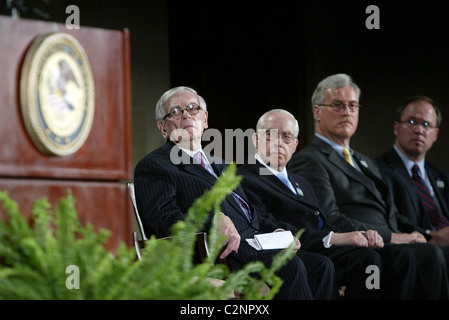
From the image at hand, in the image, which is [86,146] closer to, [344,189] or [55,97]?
[55,97]

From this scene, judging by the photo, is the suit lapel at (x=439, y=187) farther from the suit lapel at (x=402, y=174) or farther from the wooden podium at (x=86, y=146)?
the wooden podium at (x=86, y=146)

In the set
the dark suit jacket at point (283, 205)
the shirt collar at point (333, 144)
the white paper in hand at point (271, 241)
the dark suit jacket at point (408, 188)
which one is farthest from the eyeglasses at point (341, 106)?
the white paper in hand at point (271, 241)

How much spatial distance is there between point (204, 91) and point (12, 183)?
427 centimetres

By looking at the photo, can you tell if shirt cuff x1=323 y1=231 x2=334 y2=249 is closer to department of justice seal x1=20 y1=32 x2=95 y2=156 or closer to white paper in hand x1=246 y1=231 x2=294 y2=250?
white paper in hand x1=246 y1=231 x2=294 y2=250

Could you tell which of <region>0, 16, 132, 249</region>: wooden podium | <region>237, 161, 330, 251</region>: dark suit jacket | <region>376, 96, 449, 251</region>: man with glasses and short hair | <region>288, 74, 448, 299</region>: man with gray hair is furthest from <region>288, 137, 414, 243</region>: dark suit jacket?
<region>0, 16, 132, 249</region>: wooden podium

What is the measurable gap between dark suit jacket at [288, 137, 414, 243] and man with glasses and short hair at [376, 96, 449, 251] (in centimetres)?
34

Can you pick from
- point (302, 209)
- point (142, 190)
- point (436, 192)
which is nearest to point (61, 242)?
point (142, 190)

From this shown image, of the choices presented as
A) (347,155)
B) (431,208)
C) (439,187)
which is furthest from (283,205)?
(439,187)

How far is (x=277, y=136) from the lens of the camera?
144 inches

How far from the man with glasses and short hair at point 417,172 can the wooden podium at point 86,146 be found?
3.40m

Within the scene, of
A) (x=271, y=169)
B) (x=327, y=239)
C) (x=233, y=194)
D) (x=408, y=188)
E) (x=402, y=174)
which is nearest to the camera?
(x=233, y=194)

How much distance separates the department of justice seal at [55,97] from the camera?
1054 millimetres

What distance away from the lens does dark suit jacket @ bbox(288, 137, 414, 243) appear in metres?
3.80

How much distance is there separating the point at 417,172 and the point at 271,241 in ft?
5.98
